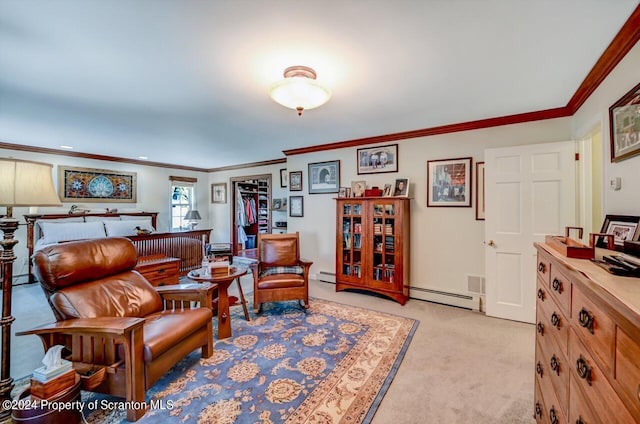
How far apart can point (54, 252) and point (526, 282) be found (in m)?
4.32

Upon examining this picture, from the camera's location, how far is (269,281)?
128 inches

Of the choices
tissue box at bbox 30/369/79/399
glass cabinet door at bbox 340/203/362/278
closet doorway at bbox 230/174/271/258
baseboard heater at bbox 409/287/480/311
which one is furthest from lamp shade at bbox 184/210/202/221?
tissue box at bbox 30/369/79/399

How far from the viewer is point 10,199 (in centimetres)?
157

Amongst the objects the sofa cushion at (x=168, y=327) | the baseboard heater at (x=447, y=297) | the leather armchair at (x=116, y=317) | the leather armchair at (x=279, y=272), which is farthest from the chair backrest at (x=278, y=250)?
the baseboard heater at (x=447, y=297)

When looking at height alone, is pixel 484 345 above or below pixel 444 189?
below

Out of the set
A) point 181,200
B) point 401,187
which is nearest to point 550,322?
point 401,187

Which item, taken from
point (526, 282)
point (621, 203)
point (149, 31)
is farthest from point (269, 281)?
point (621, 203)

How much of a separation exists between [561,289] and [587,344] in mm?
341

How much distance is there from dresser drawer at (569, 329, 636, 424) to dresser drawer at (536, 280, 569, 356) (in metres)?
0.09

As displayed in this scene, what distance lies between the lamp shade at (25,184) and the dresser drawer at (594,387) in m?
2.39

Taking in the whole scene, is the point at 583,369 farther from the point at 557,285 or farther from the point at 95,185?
the point at 95,185

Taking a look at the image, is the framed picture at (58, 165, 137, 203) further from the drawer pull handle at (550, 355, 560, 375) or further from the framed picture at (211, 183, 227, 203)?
the drawer pull handle at (550, 355, 560, 375)

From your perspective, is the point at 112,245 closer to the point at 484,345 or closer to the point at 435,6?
the point at 435,6

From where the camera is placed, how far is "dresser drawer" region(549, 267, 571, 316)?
108cm
